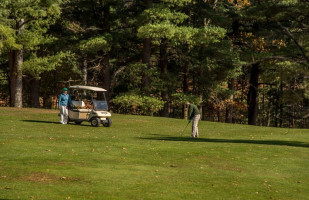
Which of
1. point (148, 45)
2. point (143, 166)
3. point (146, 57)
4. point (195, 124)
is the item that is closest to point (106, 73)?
point (146, 57)

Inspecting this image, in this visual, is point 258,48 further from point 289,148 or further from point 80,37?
point 289,148

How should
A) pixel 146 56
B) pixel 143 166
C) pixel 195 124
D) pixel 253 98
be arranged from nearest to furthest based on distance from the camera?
1. pixel 143 166
2. pixel 195 124
3. pixel 146 56
4. pixel 253 98

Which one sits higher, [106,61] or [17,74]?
[106,61]

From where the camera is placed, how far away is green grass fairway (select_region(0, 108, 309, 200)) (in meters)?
11.3

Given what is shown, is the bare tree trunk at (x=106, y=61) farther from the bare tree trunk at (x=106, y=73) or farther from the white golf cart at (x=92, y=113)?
the white golf cart at (x=92, y=113)

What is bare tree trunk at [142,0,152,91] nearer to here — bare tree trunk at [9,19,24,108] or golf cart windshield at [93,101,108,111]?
bare tree trunk at [9,19,24,108]

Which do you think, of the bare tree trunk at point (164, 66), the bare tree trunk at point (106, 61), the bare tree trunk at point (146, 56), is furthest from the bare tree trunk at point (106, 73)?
the bare tree trunk at point (164, 66)

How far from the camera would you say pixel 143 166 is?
14.5 meters

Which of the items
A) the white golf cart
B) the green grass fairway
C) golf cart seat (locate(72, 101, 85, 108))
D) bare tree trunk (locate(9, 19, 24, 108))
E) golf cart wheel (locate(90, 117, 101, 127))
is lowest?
the green grass fairway

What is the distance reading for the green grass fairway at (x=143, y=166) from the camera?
11.3m

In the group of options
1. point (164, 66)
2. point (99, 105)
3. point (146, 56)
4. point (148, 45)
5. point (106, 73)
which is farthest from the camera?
point (164, 66)

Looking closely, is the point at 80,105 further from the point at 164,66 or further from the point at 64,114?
the point at 164,66

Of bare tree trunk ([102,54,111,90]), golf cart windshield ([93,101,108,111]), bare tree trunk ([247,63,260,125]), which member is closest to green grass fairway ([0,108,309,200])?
golf cart windshield ([93,101,108,111])

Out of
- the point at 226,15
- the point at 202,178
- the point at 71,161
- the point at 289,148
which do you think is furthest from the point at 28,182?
the point at 226,15
